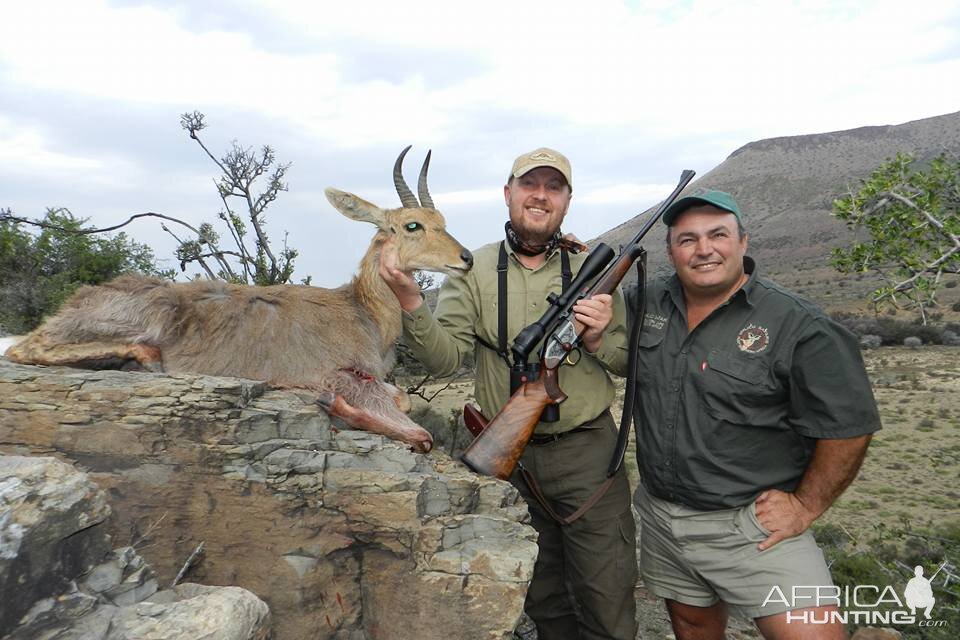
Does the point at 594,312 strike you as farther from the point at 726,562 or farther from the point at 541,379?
the point at 726,562

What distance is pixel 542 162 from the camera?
15.4 ft

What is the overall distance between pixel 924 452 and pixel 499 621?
60.6 feet

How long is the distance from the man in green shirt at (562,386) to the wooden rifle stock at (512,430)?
0.41 metres

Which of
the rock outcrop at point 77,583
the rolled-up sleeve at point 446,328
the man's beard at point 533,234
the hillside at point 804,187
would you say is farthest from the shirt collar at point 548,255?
the hillside at point 804,187

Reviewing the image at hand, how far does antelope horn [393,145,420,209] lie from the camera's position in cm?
552

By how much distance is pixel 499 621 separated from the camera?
3361 mm

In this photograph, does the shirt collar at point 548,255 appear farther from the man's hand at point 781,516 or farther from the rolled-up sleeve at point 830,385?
the man's hand at point 781,516

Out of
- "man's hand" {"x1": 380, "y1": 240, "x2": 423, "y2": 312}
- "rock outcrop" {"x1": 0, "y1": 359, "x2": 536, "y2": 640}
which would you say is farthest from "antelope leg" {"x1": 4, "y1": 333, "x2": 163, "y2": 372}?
"man's hand" {"x1": 380, "y1": 240, "x2": 423, "y2": 312}

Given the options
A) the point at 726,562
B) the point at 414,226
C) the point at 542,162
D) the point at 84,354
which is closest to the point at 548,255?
the point at 542,162

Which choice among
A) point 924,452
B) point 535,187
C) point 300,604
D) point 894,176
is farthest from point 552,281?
point 924,452

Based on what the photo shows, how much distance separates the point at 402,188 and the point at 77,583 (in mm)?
4104

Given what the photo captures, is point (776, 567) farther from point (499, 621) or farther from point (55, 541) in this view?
point (55, 541)

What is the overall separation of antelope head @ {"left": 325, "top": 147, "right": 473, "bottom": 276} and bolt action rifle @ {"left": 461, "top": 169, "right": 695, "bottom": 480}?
111 centimetres

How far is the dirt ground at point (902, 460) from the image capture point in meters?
10.5
